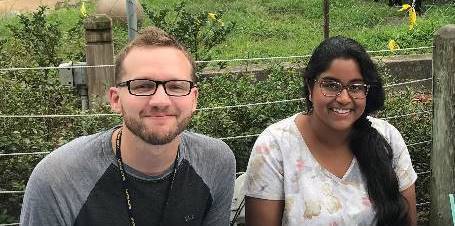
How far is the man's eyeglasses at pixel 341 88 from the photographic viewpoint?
2576 millimetres

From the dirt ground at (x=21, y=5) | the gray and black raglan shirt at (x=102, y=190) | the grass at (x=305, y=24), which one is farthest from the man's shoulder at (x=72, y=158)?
the dirt ground at (x=21, y=5)

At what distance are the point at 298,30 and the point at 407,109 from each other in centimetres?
555

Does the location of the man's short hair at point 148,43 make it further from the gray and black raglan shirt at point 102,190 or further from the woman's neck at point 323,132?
the woman's neck at point 323,132

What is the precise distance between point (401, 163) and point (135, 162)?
1.18m

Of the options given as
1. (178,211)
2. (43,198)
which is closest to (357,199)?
(178,211)

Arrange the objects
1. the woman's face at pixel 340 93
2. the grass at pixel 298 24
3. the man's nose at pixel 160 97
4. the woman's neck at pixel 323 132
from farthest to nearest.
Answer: the grass at pixel 298 24
the woman's neck at pixel 323 132
the woman's face at pixel 340 93
the man's nose at pixel 160 97

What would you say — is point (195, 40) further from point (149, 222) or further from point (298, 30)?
point (298, 30)

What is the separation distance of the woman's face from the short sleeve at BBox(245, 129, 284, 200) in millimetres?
233

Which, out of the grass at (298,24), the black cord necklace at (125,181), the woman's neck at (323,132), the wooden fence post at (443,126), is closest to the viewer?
the black cord necklace at (125,181)

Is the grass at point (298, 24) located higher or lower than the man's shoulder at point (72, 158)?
higher

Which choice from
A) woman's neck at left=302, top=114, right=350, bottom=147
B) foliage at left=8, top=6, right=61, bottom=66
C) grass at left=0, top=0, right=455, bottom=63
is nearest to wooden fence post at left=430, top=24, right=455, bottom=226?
woman's neck at left=302, top=114, right=350, bottom=147

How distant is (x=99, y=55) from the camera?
4078 millimetres

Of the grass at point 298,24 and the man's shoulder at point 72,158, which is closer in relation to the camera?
the man's shoulder at point 72,158

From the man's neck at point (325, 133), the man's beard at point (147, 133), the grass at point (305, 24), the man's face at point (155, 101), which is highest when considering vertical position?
the grass at point (305, 24)
